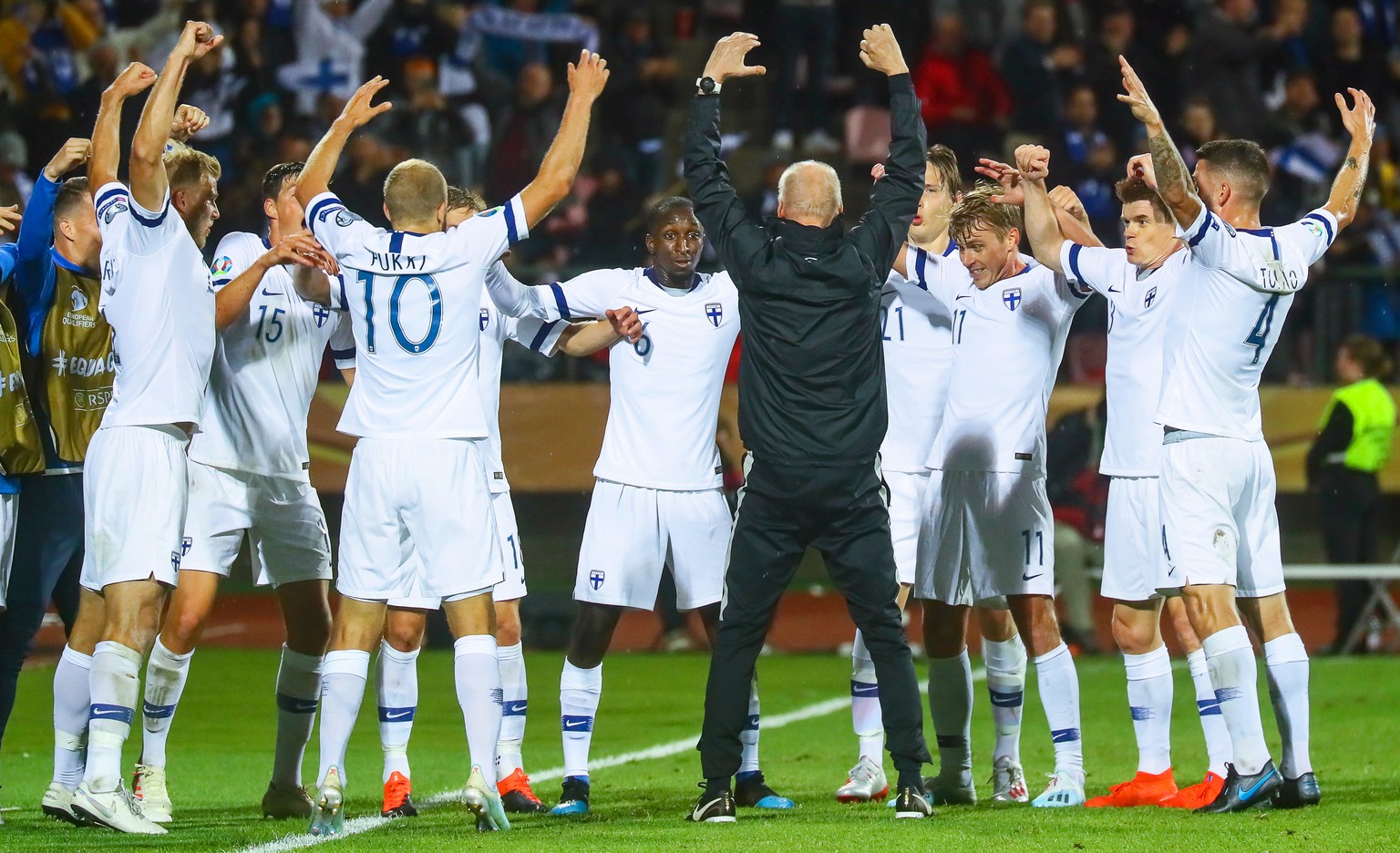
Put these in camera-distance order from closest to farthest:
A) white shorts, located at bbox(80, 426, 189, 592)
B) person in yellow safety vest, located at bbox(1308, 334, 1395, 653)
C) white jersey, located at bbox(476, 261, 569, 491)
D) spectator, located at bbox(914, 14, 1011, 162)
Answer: white shorts, located at bbox(80, 426, 189, 592)
white jersey, located at bbox(476, 261, 569, 491)
person in yellow safety vest, located at bbox(1308, 334, 1395, 653)
spectator, located at bbox(914, 14, 1011, 162)

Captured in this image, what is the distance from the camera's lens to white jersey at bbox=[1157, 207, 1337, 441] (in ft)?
21.6

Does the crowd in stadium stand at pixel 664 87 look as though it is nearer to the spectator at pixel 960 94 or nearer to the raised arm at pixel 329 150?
the spectator at pixel 960 94

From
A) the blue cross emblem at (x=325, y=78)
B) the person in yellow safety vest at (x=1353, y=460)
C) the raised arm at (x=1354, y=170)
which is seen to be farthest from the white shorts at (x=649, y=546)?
the blue cross emblem at (x=325, y=78)

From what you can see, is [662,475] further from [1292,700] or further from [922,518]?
[1292,700]

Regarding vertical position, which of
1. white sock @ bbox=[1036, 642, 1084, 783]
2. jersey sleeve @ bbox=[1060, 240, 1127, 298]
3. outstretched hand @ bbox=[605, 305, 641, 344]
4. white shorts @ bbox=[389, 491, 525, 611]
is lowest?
white sock @ bbox=[1036, 642, 1084, 783]

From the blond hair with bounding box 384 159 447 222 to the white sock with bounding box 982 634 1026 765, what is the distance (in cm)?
295

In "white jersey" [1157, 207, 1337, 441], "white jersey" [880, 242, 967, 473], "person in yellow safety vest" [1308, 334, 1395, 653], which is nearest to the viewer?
"white jersey" [1157, 207, 1337, 441]

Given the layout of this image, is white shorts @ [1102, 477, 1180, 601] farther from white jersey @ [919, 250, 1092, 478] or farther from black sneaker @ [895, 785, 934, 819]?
black sneaker @ [895, 785, 934, 819]

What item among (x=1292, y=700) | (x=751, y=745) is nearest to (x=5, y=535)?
(x=751, y=745)

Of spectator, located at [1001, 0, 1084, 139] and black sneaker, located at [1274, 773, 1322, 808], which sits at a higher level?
spectator, located at [1001, 0, 1084, 139]

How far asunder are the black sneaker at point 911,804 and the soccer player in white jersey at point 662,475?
2.56 ft

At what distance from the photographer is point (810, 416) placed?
636 centimetres

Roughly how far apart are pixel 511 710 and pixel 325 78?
12.2 m

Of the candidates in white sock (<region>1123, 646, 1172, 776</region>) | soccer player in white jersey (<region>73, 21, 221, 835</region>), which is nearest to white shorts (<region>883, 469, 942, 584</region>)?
white sock (<region>1123, 646, 1172, 776</region>)
